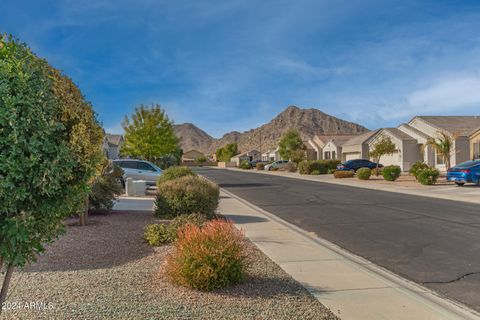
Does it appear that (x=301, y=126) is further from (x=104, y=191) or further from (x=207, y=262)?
(x=207, y=262)

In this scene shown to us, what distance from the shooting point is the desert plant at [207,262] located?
5.44 m

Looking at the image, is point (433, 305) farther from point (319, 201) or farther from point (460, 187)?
point (460, 187)

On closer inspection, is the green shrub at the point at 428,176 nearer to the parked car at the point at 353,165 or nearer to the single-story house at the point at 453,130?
the single-story house at the point at 453,130

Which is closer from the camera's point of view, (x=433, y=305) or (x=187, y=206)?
(x=433, y=305)

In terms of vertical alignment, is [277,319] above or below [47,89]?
below

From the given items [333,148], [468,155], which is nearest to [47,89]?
[468,155]

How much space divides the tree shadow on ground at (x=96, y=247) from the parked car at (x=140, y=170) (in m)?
12.4

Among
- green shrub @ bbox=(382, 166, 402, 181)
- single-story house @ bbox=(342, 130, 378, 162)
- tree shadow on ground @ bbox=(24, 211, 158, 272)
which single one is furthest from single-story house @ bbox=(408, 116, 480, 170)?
tree shadow on ground @ bbox=(24, 211, 158, 272)

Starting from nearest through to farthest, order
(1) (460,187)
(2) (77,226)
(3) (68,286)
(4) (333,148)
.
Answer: (3) (68,286), (2) (77,226), (1) (460,187), (4) (333,148)

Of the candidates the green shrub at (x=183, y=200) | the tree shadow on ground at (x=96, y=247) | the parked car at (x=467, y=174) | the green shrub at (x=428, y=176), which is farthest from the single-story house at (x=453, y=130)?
the tree shadow on ground at (x=96, y=247)

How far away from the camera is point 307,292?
5520 mm

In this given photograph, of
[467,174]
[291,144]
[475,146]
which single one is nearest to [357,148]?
[475,146]

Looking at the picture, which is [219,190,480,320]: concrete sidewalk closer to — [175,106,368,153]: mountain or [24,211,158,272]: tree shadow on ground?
[24,211,158,272]: tree shadow on ground

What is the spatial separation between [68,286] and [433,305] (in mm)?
4551
